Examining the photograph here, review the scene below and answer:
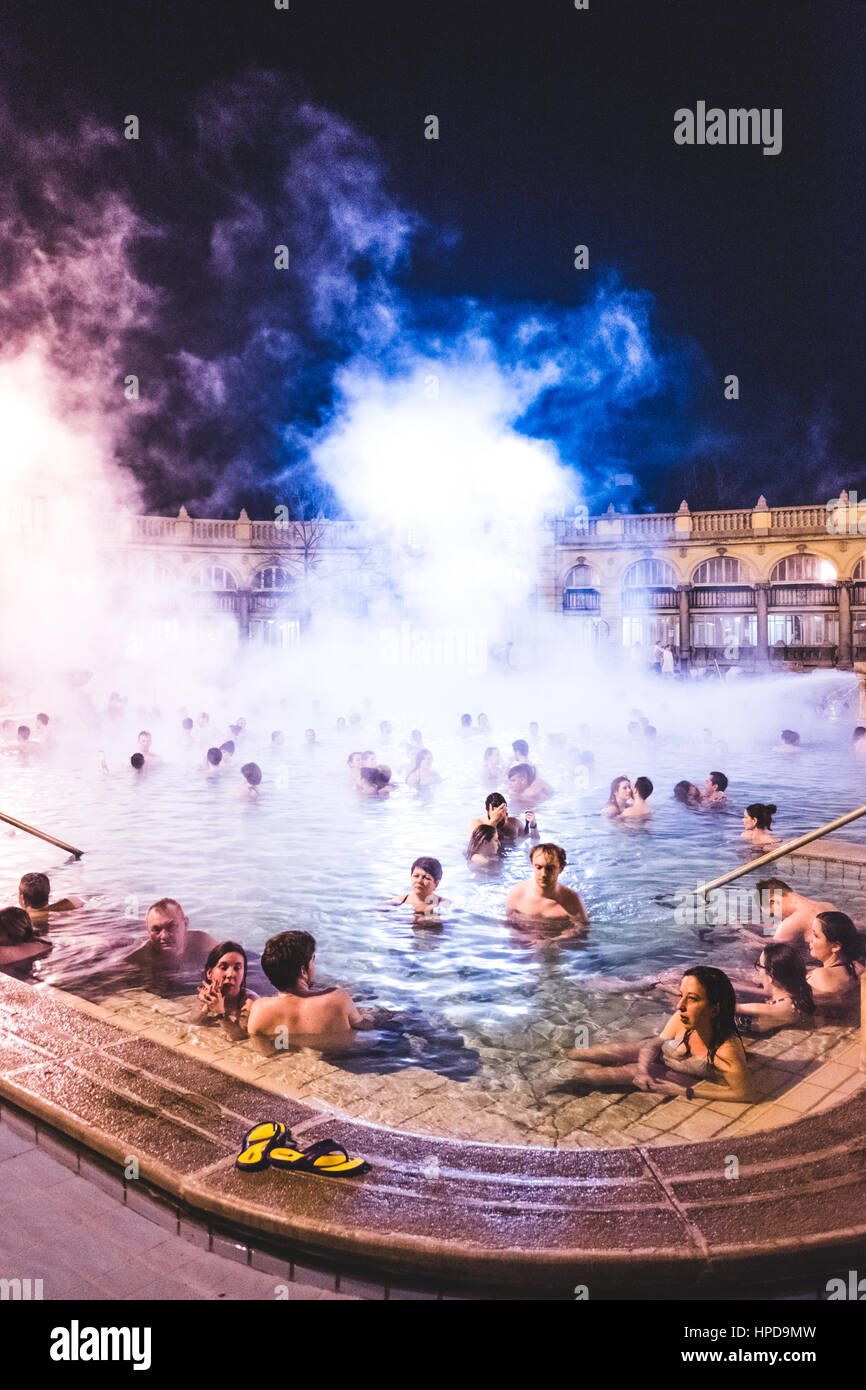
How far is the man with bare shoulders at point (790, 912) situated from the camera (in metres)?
7.11

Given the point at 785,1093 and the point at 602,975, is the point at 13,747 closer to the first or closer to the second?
the point at 602,975

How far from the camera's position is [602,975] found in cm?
667

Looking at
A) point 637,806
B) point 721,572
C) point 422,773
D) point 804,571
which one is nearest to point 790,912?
point 637,806

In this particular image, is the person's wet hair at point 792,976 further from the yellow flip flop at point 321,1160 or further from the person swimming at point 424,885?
the yellow flip flop at point 321,1160

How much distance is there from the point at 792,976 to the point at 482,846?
449 cm

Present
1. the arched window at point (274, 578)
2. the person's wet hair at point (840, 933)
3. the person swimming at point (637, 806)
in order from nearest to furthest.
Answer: the person's wet hair at point (840, 933)
the person swimming at point (637, 806)
the arched window at point (274, 578)

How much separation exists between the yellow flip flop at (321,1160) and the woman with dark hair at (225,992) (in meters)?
1.91

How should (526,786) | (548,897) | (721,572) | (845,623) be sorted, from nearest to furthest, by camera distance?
1. (548,897)
2. (526,786)
3. (845,623)
4. (721,572)

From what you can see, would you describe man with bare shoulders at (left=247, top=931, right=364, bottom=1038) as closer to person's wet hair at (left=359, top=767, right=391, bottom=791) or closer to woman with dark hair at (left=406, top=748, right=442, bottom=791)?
person's wet hair at (left=359, top=767, right=391, bottom=791)

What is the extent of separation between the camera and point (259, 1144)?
143 inches

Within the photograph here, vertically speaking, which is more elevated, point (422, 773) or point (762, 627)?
point (762, 627)

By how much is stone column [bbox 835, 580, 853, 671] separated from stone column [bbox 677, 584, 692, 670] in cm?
534

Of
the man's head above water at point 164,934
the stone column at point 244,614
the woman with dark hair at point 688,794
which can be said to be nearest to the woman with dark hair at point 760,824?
the woman with dark hair at point 688,794

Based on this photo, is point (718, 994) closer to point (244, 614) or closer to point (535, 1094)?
point (535, 1094)
